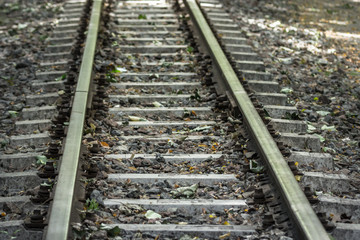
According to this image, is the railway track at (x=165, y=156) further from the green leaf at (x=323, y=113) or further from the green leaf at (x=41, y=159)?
the green leaf at (x=323, y=113)

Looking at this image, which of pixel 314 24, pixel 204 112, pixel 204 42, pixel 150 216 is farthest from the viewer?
pixel 314 24

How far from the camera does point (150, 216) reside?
3824 mm

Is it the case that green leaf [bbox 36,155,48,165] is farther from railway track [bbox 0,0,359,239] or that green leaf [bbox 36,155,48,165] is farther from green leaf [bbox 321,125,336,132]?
green leaf [bbox 321,125,336,132]

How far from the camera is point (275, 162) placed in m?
4.08

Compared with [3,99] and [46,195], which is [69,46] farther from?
[46,195]

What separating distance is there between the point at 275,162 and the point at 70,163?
1428 mm

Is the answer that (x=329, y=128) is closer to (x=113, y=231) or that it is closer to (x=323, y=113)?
(x=323, y=113)

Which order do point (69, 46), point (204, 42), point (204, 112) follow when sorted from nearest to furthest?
point (204, 112) → point (204, 42) → point (69, 46)

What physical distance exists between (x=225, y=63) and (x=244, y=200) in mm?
2528

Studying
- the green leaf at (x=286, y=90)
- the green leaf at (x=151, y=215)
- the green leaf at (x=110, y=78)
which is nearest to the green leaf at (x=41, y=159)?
the green leaf at (x=151, y=215)

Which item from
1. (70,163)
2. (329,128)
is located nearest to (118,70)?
(329,128)

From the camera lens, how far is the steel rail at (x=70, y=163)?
3.35m

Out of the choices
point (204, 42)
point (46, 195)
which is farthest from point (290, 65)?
point (46, 195)

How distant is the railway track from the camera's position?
11.9ft
